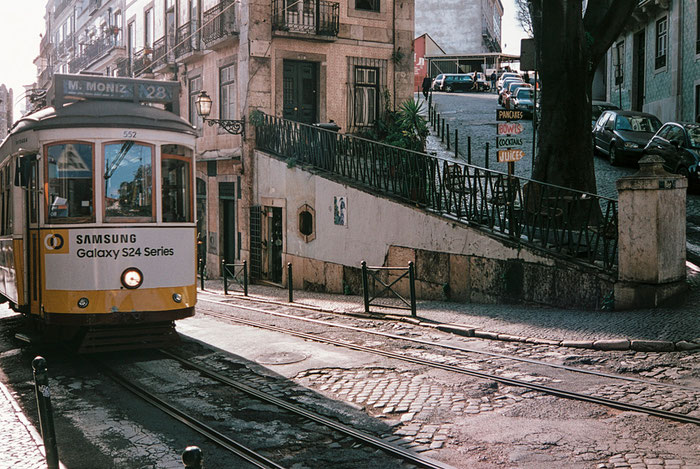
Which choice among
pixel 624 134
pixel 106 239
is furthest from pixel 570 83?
pixel 624 134

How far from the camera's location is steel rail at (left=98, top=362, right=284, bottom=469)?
18.8 ft

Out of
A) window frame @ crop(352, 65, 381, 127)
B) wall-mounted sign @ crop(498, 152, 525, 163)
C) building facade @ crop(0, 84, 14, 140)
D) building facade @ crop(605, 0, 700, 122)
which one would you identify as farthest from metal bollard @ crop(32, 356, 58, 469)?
building facade @ crop(0, 84, 14, 140)

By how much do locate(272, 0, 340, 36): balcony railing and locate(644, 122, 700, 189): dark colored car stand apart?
10.2m

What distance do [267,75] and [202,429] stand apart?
1702 centimetres

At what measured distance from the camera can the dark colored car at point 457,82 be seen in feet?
179

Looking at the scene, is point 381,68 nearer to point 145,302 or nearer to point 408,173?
point 408,173

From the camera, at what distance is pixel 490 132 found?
1175 inches

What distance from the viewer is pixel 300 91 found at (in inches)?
902

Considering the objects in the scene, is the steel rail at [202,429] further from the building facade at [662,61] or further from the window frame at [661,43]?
the window frame at [661,43]

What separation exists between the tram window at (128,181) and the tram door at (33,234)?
928mm

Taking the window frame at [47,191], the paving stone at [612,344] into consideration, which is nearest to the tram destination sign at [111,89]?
the window frame at [47,191]

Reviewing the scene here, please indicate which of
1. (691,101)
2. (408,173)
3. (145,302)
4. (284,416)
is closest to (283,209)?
(408,173)

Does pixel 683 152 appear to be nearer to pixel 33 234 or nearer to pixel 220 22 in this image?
pixel 220 22

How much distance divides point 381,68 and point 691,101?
14.6 m
